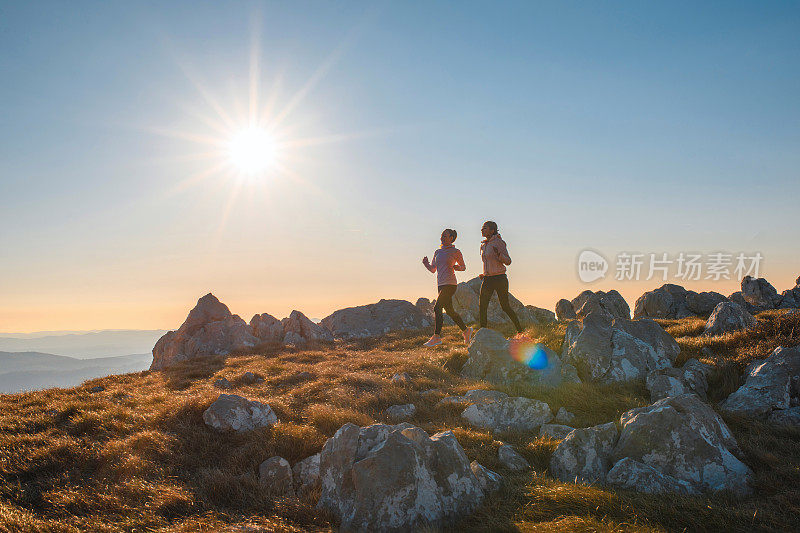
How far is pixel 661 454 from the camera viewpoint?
5543 mm

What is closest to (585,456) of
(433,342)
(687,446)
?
(687,446)

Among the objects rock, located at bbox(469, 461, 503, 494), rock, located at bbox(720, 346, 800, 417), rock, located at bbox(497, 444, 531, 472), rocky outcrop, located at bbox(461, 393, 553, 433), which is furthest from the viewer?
rocky outcrop, located at bbox(461, 393, 553, 433)

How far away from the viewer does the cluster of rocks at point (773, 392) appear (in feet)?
23.9

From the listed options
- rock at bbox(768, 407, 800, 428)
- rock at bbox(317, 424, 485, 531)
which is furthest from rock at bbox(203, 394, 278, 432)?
rock at bbox(768, 407, 800, 428)

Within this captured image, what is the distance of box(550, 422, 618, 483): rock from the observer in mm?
5645

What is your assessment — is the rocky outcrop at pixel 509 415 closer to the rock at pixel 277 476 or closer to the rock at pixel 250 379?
the rock at pixel 277 476

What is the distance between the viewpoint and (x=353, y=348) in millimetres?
20406

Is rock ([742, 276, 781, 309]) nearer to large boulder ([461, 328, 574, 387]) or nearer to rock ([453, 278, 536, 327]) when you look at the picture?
rock ([453, 278, 536, 327])

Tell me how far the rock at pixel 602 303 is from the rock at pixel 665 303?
5.96m

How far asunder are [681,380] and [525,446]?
4.62 meters

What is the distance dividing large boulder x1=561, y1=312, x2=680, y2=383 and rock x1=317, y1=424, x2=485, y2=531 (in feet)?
20.7

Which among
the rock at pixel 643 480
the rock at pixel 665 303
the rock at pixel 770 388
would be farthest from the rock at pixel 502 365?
the rock at pixel 665 303

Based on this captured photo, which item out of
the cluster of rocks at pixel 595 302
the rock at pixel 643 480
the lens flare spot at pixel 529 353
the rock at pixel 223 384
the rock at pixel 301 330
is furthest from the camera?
the cluster of rocks at pixel 595 302

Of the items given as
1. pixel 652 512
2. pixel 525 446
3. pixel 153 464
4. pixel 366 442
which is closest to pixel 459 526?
pixel 366 442
